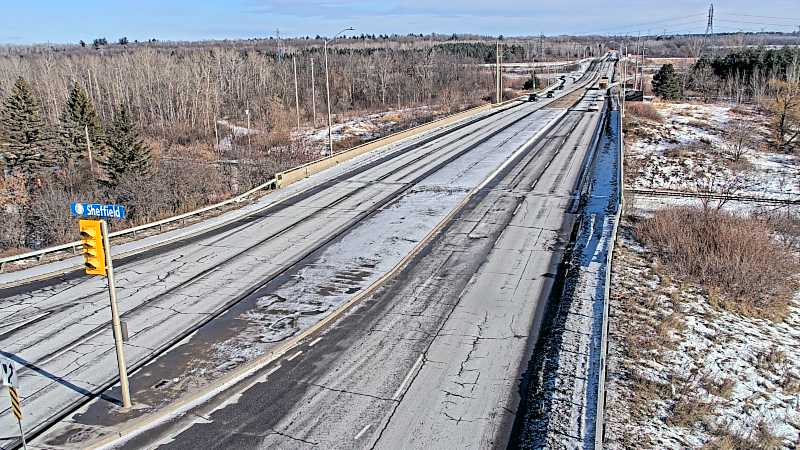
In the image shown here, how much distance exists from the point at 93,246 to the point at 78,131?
5368 cm

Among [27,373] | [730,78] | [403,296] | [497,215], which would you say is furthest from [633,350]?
[730,78]

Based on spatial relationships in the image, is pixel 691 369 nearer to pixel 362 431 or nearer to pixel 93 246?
pixel 362 431

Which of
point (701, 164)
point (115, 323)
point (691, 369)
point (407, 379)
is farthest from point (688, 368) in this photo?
point (701, 164)

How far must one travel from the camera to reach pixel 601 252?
20.7 metres

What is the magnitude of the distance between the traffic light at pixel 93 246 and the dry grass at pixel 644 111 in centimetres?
5504

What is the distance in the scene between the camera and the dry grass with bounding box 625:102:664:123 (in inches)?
2239

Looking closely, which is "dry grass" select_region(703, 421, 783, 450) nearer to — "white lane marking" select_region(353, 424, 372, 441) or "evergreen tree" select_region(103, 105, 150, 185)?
"white lane marking" select_region(353, 424, 372, 441)

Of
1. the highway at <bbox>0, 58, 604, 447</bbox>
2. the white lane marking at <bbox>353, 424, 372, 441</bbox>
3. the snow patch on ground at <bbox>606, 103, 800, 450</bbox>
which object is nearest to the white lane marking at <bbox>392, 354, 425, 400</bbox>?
the highway at <bbox>0, 58, 604, 447</bbox>

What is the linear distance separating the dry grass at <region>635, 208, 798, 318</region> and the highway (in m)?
9.11

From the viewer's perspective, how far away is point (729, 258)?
20906 mm

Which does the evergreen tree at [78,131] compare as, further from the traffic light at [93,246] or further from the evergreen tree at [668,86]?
the evergreen tree at [668,86]

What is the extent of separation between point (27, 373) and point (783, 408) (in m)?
17.1

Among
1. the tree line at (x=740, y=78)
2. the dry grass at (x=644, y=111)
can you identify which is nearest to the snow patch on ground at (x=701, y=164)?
the dry grass at (x=644, y=111)

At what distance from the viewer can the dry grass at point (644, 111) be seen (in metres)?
56.9
